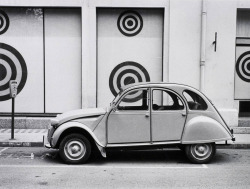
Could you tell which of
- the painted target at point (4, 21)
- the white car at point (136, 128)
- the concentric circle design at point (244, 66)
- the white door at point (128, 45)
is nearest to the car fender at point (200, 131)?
the white car at point (136, 128)

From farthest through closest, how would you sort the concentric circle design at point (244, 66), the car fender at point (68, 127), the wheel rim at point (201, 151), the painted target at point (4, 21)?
the concentric circle design at point (244, 66) → the painted target at point (4, 21) → the wheel rim at point (201, 151) → the car fender at point (68, 127)

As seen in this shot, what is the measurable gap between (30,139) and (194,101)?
4.79 m

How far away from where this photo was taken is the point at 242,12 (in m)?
13.3

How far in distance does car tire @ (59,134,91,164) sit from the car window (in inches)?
94.0

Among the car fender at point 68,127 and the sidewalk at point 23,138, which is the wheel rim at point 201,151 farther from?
the sidewalk at point 23,138

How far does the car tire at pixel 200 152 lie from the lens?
347 inches

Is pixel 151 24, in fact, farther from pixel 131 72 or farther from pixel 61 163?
pixel 61 163

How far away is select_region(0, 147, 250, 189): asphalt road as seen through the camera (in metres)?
7.16

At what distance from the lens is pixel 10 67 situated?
521 inches

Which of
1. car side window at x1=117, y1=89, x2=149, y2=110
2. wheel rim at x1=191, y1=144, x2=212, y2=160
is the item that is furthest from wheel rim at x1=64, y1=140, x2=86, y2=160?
→ wheel rim at x1=191, y1=144, x2=212, y2=160

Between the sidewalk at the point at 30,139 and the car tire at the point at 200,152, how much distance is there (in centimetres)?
122

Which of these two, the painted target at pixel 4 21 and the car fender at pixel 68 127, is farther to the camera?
the painted target at pixel 4 21

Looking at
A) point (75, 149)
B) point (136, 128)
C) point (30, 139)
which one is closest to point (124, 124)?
point (136, 128)

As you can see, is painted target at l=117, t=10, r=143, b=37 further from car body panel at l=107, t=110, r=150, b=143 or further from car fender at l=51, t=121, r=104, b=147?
car fender at l=51, t=121, r=104, b=147
